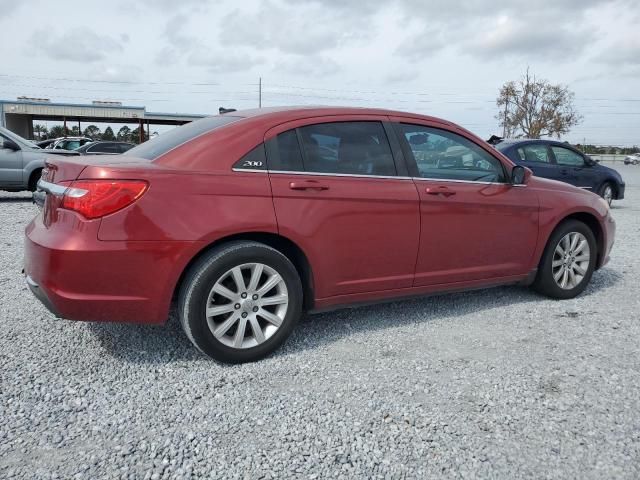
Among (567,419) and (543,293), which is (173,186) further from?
(543,293)

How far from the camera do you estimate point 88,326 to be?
3.73m

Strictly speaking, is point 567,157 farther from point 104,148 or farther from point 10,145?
point 104,148

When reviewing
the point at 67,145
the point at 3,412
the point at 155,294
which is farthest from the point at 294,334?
the point at 67,145

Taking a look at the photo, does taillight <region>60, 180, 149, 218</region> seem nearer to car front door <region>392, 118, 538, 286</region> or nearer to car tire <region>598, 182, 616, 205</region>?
car front door <region>392, 118, 538, 286</region>

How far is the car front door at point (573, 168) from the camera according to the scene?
10.9 metres

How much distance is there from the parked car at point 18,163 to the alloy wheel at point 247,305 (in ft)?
29.4

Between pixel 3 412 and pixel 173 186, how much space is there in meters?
1.41

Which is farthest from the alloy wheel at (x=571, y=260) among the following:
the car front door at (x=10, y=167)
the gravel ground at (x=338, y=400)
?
the car front door at (x=10, y=167)

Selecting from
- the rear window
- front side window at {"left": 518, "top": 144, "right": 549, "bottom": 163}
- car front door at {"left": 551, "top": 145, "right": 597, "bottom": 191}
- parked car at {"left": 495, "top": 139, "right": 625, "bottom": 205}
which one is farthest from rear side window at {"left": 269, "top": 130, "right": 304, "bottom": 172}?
car front door at {"left": 551, "top": 145, "right": 597, "bottom": 191}

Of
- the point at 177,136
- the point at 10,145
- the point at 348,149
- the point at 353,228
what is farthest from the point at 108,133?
the point at 353,228

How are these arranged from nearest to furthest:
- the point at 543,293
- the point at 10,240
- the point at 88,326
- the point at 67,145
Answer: the point at 88,326
the point at 543,293
the point at 10,240
the point at 67,145

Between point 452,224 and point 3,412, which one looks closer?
point 3,412

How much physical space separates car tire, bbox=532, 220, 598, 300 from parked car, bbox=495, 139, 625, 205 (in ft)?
18.8

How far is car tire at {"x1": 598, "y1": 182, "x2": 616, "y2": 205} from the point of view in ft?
38.5
